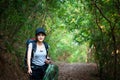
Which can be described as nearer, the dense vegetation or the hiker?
the hiker

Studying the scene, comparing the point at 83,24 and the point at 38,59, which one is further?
the point at 83,24

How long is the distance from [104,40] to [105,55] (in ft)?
1.83

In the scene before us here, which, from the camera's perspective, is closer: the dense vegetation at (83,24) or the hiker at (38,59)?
the hiker at (38,59)

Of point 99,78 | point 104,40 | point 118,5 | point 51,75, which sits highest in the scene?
point 118,5

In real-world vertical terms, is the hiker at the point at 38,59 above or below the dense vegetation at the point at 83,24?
below

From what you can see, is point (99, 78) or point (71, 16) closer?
point (99, 78)

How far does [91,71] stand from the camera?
1385 cm

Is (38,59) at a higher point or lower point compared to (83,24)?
lower

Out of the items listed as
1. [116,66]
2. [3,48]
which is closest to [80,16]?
[116,66]

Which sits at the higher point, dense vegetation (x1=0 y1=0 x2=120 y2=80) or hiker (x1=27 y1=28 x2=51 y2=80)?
dense vegetation (x1=0 y1=0 x2=120 y2=80)

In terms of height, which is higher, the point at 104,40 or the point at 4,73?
the point at 104,40

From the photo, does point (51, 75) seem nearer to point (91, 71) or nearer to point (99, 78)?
point (99, 78)

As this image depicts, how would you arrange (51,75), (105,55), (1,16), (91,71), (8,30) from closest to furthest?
(51,75) < (1,16) < (8,30) < (105,55) < (91,71)

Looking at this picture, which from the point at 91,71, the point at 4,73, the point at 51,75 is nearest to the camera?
the point at 51,75
